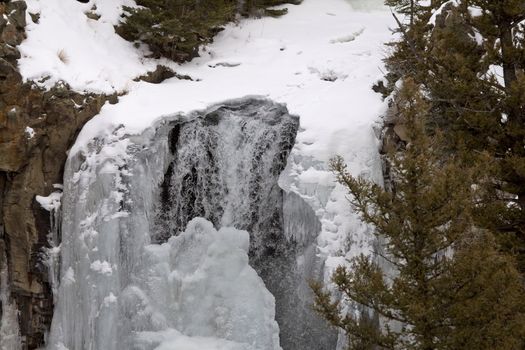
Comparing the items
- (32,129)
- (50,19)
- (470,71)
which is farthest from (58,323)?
(470,71)

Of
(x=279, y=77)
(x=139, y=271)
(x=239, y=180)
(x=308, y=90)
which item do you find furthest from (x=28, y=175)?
(x=308, y=90)

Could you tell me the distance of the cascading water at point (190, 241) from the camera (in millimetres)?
9320

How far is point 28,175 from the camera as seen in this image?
33.9ft

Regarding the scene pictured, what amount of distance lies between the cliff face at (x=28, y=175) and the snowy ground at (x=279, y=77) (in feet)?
1.25

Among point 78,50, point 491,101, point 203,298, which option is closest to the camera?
point 491,101

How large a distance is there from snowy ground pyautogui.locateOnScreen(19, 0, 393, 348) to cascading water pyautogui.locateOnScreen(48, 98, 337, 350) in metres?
0.39

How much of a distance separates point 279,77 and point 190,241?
13.4ft

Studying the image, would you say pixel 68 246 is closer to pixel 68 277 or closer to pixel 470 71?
pixel 68 277

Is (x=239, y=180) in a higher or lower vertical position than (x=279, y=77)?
lower

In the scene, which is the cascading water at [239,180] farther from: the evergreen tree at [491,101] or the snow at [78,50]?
the evergreen tree at [491,101]

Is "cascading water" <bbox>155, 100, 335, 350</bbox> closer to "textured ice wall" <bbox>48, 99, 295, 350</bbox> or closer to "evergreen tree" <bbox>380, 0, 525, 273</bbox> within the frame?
"textured ice wall" <bbox>48, 99, 295, 350</bbox>

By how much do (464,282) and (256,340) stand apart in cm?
366

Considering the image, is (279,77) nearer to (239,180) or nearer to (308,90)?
(308,90)

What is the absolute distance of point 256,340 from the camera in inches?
360
